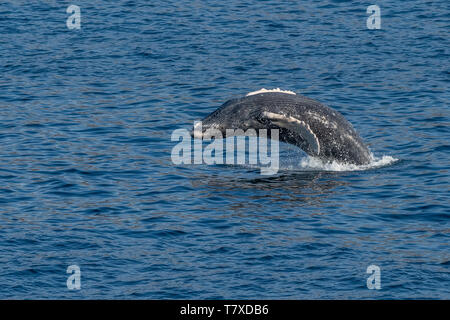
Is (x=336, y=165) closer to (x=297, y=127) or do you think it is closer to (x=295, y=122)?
(x=297, y=127)

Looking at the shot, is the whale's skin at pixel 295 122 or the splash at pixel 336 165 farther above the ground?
the whale's skin at pixel 295 122

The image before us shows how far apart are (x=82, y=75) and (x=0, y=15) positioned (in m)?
13.8

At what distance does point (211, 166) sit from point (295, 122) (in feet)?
12.7

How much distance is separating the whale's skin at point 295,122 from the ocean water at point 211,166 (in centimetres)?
82

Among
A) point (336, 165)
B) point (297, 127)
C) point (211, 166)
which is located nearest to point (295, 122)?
point (297, 127)

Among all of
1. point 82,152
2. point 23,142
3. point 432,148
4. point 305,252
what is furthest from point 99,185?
point 432,148

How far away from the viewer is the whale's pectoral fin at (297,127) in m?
Result: 28.9

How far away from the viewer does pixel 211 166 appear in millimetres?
31422

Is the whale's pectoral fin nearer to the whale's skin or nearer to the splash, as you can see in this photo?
the whale's skin

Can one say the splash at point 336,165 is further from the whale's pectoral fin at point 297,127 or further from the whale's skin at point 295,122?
the whale's pectoral fin at point 297,127

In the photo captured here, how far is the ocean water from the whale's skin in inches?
32.2

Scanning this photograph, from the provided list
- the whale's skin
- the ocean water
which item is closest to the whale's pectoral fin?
the whale's skin

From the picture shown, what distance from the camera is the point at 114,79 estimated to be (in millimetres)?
42562

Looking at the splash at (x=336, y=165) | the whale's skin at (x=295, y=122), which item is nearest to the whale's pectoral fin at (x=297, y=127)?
the whale's skin at (x=295, y=122)
